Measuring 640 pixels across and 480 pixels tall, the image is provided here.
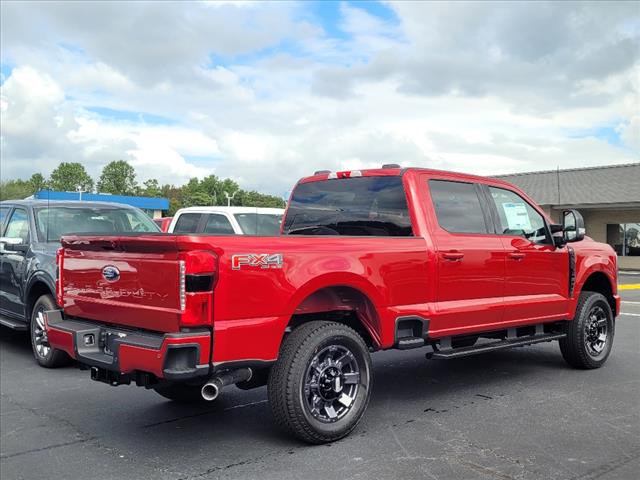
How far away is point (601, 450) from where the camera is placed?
4.44 metres

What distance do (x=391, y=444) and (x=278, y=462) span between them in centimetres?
83

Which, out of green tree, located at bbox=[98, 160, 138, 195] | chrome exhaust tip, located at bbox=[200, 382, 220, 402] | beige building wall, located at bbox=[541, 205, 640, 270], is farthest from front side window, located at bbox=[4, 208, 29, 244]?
green tree, located at bbox=[98, 160, 138, 195]

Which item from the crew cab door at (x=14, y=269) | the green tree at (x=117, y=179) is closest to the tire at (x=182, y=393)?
the crew cab door at (x=14, y=269)

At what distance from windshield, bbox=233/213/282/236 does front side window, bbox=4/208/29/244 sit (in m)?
3.50

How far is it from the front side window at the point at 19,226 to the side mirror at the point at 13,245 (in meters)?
0.06

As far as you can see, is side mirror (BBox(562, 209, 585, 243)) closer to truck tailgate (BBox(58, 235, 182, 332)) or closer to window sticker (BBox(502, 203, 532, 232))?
window sticker (BBox(502, 203, 532, 232))

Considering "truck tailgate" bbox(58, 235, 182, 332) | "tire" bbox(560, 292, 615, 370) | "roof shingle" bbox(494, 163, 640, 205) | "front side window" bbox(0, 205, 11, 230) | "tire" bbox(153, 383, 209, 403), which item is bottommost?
"tire" bbox(153, 383, 209, 403)

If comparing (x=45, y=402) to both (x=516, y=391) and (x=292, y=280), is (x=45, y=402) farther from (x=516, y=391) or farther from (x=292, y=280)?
(x=516, y=391)

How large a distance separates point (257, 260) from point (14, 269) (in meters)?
4.86

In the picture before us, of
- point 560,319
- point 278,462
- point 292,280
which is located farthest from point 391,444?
point 560,319

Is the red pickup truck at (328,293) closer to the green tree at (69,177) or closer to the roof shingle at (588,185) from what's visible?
the roof shingle at (588,185)

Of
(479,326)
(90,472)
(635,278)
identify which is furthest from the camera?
(635,278)

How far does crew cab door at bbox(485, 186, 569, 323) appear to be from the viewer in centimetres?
611

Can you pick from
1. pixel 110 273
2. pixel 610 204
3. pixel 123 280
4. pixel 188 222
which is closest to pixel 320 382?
pixel 123 280
